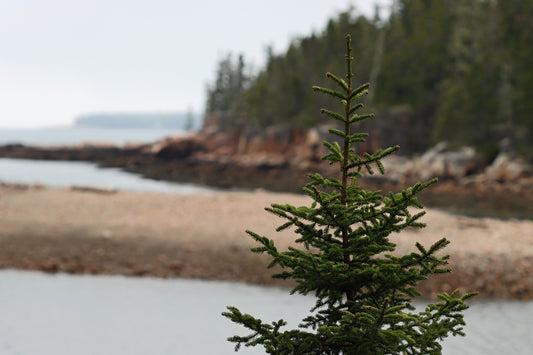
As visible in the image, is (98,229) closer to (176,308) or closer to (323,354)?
(176,308)

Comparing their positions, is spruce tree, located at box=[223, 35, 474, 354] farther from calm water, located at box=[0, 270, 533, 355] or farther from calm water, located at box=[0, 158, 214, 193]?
calm water, located at box=[0, 158, 214, 193]

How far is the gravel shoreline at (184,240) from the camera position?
19.3 metres

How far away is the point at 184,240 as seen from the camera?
888 inches

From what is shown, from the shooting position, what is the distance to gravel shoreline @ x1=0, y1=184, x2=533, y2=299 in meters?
19.3

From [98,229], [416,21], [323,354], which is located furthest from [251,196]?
[416,21]

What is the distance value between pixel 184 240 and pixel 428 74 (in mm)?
53602

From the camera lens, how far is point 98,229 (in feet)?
77.0

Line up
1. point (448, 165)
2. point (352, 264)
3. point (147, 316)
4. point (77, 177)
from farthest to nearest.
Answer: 1. point (77, 177)
2. point (448, 165)
3. point (147, 316)
4. point (352, 264)

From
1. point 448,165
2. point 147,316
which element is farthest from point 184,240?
point 448,165

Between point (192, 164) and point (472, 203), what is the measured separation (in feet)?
130

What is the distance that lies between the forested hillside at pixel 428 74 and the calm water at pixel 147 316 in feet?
123

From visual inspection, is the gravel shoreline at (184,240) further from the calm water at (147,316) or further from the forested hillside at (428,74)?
the forested hillside at (428,74)

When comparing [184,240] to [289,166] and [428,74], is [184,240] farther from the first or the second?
[428,74]

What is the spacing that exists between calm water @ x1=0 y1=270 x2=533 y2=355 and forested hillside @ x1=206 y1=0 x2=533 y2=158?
37.6m
